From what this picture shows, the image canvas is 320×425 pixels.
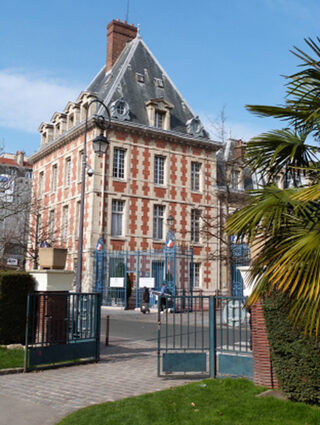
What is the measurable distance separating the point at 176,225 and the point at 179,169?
3.69 meters

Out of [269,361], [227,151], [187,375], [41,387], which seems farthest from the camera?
[227,151]

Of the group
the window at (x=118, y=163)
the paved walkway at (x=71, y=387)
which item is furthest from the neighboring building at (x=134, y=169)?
the paved walkway at (x=71, y=387)

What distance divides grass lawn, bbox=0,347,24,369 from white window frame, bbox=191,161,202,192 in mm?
23454

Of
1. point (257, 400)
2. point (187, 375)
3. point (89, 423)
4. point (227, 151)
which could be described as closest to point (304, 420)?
point (257, 400)

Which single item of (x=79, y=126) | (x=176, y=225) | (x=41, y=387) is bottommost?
(x=41, y=387)

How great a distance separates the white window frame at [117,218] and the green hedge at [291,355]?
22693mm

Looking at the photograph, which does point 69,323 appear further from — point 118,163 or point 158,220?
point 158,220

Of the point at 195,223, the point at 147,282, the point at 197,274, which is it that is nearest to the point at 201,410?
the point at 147,282

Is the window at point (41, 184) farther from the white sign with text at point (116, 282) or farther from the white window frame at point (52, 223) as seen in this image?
the white sign with text at point (116, 282)

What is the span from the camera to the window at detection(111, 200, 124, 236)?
28.5m

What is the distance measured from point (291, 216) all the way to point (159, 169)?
1002 inches

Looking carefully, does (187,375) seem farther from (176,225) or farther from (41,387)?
(176,225)

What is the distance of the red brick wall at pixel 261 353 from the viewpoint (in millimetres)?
6469

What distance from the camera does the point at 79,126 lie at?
98.0ft
